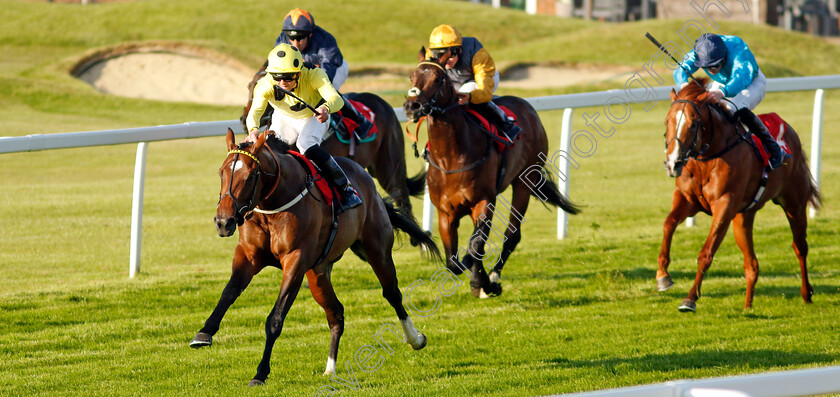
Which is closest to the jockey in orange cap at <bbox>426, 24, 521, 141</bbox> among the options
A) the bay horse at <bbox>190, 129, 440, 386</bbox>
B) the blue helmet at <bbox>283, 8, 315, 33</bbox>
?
the blue helmet at <bbox>283, 8, 315, 33</bbox>

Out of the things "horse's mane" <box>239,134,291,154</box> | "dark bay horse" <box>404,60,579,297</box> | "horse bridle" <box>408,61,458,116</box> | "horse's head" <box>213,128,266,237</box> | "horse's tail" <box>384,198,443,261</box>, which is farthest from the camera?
"dark bay horse" <box>404,60,579,297</box>

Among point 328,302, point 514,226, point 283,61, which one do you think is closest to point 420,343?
point 328,302

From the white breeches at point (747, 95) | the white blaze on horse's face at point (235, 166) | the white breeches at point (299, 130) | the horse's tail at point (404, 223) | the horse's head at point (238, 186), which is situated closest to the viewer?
the horse's head at point (238, 186)

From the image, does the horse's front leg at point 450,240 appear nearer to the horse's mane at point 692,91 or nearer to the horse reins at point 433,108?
the horse reins at point 433,108

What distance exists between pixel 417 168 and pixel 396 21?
1818 cm

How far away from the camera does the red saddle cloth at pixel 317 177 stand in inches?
228

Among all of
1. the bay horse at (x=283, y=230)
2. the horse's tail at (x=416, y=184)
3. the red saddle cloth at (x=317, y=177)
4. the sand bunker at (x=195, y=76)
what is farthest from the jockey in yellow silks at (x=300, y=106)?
the sand bunker at (x=195, y=76)

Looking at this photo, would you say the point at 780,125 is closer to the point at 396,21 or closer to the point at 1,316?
the point at 1,316

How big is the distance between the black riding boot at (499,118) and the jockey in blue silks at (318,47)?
1046mm

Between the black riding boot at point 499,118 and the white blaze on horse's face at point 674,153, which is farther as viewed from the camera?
the black riding boot at point 499,118

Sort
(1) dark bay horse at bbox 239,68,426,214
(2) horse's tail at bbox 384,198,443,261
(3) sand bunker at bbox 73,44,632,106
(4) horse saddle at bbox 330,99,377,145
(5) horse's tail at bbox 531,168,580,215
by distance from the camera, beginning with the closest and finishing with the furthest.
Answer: (2) horse's tail at bbox 384,198,443,261, (4) horse saddle at bbox 330,99,377,145, (1) dark bay horse at bbox 239,68,426,214, (5) horse's tail at bbox 531,168,580,215, (3) sand bunker at bbox 73,44,632,106

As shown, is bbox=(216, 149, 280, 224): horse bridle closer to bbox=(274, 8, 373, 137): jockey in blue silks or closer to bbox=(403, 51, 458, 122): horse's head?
bbox=(403, 51, 458, 122): horse's head

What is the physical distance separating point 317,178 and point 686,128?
2868 millimetres

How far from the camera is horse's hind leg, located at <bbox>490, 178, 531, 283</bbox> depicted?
331 inches
